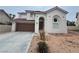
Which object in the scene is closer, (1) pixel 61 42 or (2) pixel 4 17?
(1) pixel 61 42

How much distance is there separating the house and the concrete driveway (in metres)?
0.22

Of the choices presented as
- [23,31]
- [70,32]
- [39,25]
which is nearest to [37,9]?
[39,25]

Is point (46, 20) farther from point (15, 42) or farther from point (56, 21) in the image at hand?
point (15, 42)

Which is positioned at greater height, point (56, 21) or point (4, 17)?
point (4, 17)

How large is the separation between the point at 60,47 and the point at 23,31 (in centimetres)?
118

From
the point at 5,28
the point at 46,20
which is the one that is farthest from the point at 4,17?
the point at 46,20

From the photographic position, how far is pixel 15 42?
450 cm

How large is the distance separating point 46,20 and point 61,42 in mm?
755

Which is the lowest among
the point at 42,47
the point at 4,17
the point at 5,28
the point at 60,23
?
the point at 42,47

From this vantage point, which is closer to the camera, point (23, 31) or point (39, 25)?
point (39, 25)

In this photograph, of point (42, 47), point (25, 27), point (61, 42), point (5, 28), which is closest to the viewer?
point (42, 47)

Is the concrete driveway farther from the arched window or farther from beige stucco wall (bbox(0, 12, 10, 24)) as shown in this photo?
the arched window
